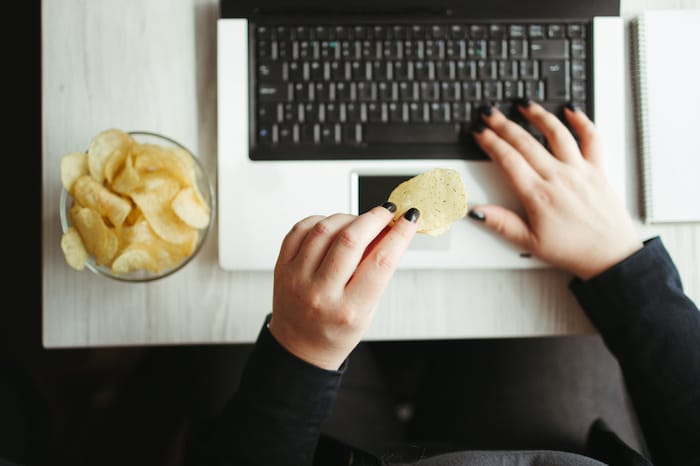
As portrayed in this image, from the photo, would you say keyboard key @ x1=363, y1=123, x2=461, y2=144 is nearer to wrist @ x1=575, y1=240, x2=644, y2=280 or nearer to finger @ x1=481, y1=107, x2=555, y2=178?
finger @ x1=481, y1=107, x2=555, y2=178

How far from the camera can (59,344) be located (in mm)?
633

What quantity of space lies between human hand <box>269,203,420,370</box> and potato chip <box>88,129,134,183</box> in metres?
0.22

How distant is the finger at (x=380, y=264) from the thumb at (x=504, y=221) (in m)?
0.18

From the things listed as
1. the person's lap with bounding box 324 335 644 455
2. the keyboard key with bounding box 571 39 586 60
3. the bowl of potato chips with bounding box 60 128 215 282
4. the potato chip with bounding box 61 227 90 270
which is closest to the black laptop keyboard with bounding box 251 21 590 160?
the keyboard key with bounding box 571 39 586 60

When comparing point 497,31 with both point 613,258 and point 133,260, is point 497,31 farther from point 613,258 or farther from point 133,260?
point 133,260

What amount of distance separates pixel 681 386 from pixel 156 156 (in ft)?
1.99

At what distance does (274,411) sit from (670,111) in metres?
0.56

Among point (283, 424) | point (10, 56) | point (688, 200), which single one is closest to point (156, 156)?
point (283, 424)

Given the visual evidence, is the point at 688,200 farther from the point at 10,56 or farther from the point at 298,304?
the point at 10,56

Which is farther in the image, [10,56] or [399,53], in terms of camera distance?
[10,56]

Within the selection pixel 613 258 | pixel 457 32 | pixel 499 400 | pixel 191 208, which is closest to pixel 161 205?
pixel 191 208

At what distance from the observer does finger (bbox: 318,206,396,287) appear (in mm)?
429

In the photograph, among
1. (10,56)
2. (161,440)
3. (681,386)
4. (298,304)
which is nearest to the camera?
(298,304)

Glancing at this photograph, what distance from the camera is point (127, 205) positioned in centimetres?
53
